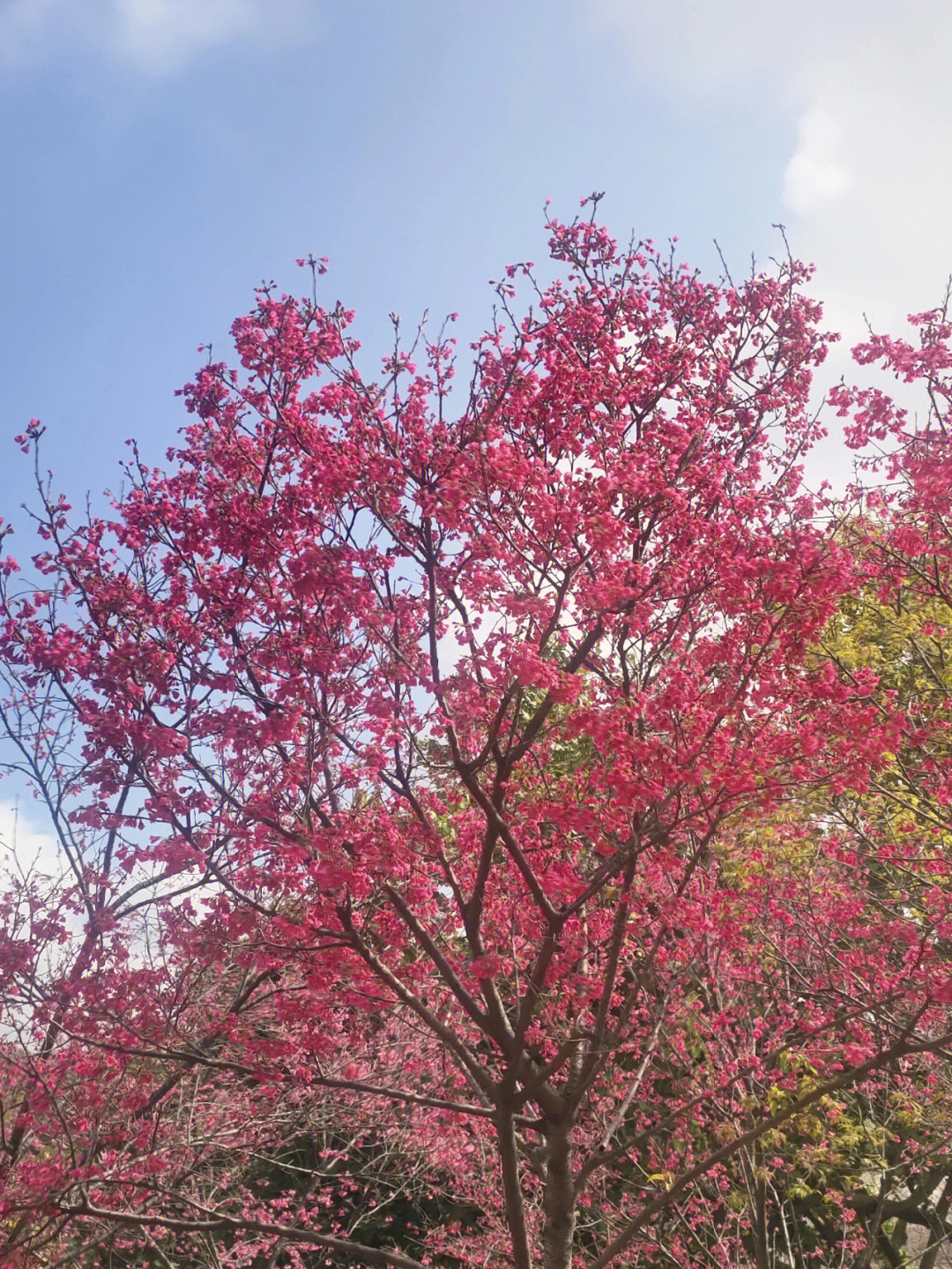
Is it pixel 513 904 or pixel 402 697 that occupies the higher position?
pixel 402 697

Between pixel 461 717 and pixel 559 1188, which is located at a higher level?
pixel 461 717

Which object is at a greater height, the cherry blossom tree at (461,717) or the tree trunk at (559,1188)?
the cherry blossom tree at (461,717)

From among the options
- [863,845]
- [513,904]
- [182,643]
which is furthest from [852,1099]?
[182,643]

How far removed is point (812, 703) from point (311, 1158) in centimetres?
1481

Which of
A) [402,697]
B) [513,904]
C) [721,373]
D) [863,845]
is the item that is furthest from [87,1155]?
[863,845]

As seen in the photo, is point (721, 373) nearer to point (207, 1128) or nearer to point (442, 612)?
point (442, 612)

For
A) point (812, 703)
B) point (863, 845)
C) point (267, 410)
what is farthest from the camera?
point (863, 845)

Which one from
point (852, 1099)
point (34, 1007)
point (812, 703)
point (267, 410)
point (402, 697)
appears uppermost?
point (267, 410)

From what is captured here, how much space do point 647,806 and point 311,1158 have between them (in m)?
14.0

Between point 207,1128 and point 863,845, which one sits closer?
point 207,1128

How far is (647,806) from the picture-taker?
6289 mm

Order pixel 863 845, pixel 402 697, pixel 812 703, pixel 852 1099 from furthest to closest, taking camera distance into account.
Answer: pixel 852 1099 → pixel 863 845 → pixel 402 697 → pixel 812 703

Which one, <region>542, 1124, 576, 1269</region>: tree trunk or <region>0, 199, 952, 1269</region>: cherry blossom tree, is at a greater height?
<region>0, 199, 952, 1269</region>: cherry blossom tree

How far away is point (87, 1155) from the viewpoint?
24.8 feet
